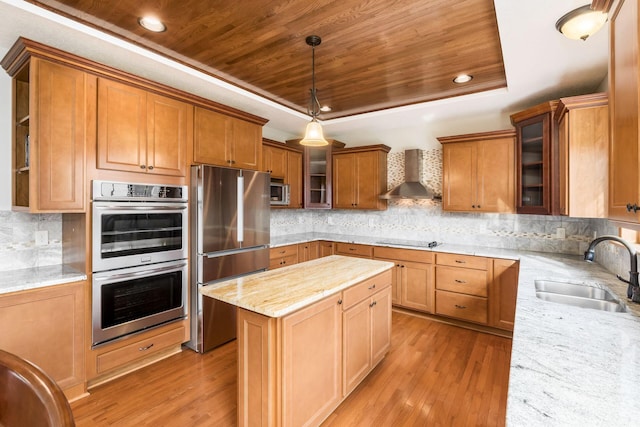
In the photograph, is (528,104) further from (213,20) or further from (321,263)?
(213,20)

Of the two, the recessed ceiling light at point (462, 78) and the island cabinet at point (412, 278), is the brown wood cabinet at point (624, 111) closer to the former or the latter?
the recessed ceiling light at point (462, 78)

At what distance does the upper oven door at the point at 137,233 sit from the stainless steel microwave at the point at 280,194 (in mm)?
1512

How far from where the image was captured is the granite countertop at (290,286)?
1548mm

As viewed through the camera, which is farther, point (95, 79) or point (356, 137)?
point (356, 137)

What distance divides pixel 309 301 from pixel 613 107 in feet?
5.35

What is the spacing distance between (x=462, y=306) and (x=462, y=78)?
2.47m

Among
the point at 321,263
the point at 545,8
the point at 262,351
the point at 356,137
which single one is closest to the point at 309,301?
the point at 262,351

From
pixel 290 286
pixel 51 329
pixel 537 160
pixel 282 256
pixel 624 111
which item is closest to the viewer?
pixel 624 111

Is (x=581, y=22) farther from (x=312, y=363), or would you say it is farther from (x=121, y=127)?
(x=121, y=127)

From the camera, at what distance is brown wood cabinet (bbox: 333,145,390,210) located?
4383mm

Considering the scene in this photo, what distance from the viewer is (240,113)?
3223mm

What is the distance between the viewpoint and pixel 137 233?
2459 millimetres

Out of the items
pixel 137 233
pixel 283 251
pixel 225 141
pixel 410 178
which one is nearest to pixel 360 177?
pixel 410 178

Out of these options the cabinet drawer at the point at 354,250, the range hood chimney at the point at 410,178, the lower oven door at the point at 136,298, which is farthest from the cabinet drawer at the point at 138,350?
the range hood chimney at the point at 410,178
